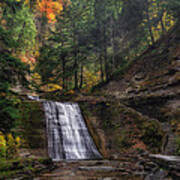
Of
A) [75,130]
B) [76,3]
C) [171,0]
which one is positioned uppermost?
[76,3]

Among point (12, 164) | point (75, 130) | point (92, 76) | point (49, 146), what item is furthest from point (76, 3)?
point (12, 164)

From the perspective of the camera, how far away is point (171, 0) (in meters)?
16.8

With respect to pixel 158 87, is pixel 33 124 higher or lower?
lower

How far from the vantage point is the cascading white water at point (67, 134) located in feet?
38.1

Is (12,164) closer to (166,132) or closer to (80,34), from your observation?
(166,132)

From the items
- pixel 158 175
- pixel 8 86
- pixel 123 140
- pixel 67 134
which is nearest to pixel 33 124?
pixel 67 134

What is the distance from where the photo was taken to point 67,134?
1317 centimetres

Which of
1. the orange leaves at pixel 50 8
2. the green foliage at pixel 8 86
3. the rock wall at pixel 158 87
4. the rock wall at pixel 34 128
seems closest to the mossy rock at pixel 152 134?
the rock wall at pixel 158 87

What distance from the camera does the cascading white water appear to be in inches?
457

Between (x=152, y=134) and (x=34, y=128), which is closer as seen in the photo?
(x=152, y=134)

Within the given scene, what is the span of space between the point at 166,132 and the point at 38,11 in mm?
38202

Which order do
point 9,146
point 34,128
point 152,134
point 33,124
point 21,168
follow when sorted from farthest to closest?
point 33,124 → point 34,128 → point 152,134 → point 9,146 → point 21,168

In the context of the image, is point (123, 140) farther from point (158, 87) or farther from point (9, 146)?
point (9, 146)

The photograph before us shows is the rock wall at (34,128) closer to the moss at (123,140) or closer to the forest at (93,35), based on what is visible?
the moss at (123,140)
